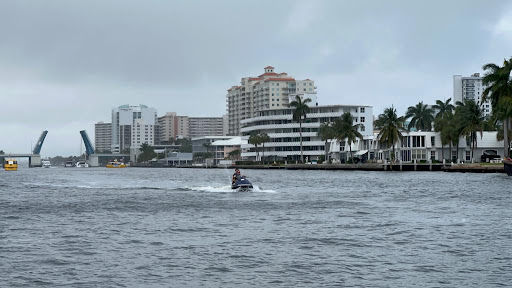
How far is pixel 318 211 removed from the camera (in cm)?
4541

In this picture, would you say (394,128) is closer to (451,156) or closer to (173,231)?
(451,156)

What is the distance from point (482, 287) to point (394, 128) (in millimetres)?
127560

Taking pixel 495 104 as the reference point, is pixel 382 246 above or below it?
below

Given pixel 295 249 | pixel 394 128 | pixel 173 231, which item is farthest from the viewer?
pixel 394 128

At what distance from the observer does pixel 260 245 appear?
29984 mm

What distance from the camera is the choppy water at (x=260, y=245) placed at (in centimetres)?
2312

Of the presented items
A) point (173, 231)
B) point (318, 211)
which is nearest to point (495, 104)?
point (318, 211)

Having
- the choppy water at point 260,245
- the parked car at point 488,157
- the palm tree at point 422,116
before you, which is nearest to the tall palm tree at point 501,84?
the parked car at point 488,157

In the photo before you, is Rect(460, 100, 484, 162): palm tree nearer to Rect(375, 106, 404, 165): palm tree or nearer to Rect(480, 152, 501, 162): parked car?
Rect(480, 152, 501, 162): parked car

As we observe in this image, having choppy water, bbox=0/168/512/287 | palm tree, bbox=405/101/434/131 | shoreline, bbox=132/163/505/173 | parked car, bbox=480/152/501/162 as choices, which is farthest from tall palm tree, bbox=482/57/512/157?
palm tree, bbox=405/101/434/131

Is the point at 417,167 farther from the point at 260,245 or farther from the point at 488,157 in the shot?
the point at 260,245

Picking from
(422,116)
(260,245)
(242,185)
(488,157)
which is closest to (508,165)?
(242,185)

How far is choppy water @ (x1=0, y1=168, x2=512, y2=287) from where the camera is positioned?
23125 mm

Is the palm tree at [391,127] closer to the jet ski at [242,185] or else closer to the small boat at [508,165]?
the small boat at [508,165]
